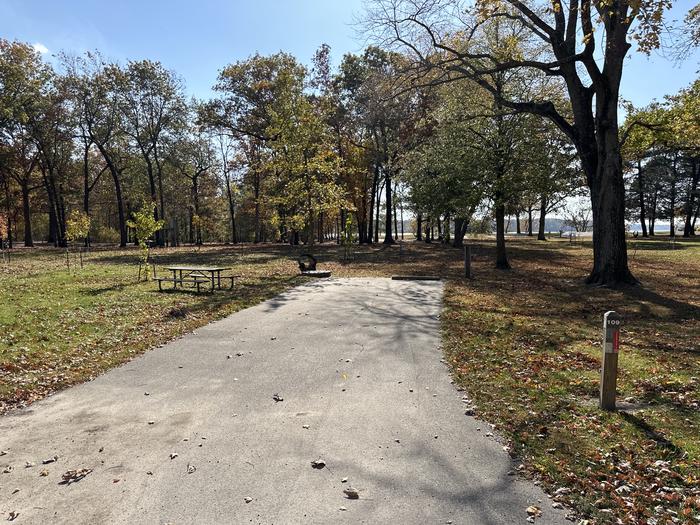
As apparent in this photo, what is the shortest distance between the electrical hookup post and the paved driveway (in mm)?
1516

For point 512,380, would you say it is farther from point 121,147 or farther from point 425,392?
point 121,147

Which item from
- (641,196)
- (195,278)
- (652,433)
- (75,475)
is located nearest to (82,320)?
(195,278)

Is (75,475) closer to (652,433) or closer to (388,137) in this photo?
(652,433)

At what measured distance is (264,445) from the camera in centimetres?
414

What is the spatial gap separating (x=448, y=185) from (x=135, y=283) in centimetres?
1448

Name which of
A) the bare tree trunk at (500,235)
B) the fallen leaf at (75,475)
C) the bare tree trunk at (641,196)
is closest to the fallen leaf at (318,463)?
the fallen leaf at (75,475)

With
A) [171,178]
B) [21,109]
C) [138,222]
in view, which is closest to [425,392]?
[138,222]

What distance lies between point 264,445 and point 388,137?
36.2 metres

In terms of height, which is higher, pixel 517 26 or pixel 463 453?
pixel 517 26

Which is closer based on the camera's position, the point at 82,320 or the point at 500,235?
the point at 82,320

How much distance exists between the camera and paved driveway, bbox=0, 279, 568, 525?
321 centimetres

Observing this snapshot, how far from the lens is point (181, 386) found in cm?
579

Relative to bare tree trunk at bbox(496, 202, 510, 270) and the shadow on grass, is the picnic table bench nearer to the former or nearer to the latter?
the shadow on grass

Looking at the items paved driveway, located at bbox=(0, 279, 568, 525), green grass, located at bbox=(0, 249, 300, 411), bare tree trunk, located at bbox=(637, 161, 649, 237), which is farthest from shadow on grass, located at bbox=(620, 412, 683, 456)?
bare tree trunk, located at bbox=(637, 161, 649, 237)
